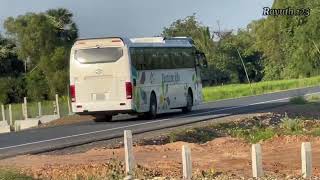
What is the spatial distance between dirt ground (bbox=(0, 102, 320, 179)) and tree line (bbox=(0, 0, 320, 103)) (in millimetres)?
41538

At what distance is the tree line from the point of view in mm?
65250

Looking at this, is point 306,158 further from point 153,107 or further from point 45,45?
point 45,45

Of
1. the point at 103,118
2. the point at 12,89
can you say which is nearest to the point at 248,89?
the point at 12,89

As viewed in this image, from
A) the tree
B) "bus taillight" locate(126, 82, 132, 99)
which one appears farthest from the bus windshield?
the tree

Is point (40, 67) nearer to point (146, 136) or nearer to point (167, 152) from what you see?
point (146, 136)

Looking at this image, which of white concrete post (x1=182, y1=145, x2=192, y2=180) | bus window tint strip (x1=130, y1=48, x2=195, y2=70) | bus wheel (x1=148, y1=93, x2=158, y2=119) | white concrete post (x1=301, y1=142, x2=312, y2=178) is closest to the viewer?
white concrete post (x1=182, y1=145, x2=192, y2=180)

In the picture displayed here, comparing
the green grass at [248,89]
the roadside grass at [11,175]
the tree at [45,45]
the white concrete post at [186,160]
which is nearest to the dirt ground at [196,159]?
the roadside grass at [11,175]

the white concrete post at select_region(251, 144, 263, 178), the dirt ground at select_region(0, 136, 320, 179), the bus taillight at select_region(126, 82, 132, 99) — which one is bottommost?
the dirt ground at select_region(0, 136, 320, 179)

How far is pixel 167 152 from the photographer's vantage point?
18.5 meters

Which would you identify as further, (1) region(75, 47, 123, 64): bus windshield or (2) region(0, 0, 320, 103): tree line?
(2) region(0, 0, 320, 103): tree line

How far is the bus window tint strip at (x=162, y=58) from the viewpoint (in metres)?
31.0

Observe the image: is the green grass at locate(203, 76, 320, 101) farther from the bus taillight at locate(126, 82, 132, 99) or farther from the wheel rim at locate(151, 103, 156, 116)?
the bus taillight at locate(126, 82, 132, 99)

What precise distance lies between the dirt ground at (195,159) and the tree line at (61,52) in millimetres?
41538

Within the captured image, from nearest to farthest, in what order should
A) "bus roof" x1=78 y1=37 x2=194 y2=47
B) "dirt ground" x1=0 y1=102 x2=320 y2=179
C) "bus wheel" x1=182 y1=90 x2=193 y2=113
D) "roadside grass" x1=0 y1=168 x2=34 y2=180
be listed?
"roadside grass" x1=0 y1=168 x2=34 y2=180 → "dirt ground" x1=0 y1=102 x2=320 y2=179 → "bus roof" x1=78 y1=37 x2=194 y2=47 → "bus wheel" x1=182 y1=90 x2=193 y2=113
